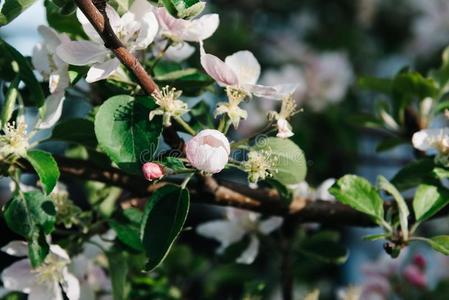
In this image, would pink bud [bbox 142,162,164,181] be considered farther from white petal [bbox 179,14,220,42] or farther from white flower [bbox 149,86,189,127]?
white petal [bbox 179,14,220,42]

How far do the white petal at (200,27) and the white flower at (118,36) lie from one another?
0.25 feet

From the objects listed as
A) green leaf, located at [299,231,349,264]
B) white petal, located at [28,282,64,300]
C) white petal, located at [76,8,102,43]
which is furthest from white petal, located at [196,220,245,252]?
white petal, located at [76,8,102,43]

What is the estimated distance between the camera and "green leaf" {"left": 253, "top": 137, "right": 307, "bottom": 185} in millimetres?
1148

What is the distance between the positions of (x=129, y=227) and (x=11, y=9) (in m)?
0.39

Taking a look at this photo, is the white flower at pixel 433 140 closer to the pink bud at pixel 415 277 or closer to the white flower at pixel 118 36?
the white flower at pixel 118 36

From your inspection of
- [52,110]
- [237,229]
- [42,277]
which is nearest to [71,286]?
[42,277]

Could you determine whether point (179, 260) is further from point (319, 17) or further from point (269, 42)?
point (319, 17)

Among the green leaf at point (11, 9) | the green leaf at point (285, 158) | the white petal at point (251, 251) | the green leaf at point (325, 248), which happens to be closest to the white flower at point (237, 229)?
the white petal at point (251, 251)

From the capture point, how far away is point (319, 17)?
379cm

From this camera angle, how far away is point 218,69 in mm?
1098

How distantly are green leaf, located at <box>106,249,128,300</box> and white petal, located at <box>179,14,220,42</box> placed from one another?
39cm

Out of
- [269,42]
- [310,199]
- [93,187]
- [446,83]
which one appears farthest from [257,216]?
[269,42]

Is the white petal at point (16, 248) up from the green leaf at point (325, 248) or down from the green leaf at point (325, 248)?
up

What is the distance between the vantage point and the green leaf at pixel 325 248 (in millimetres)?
1593
